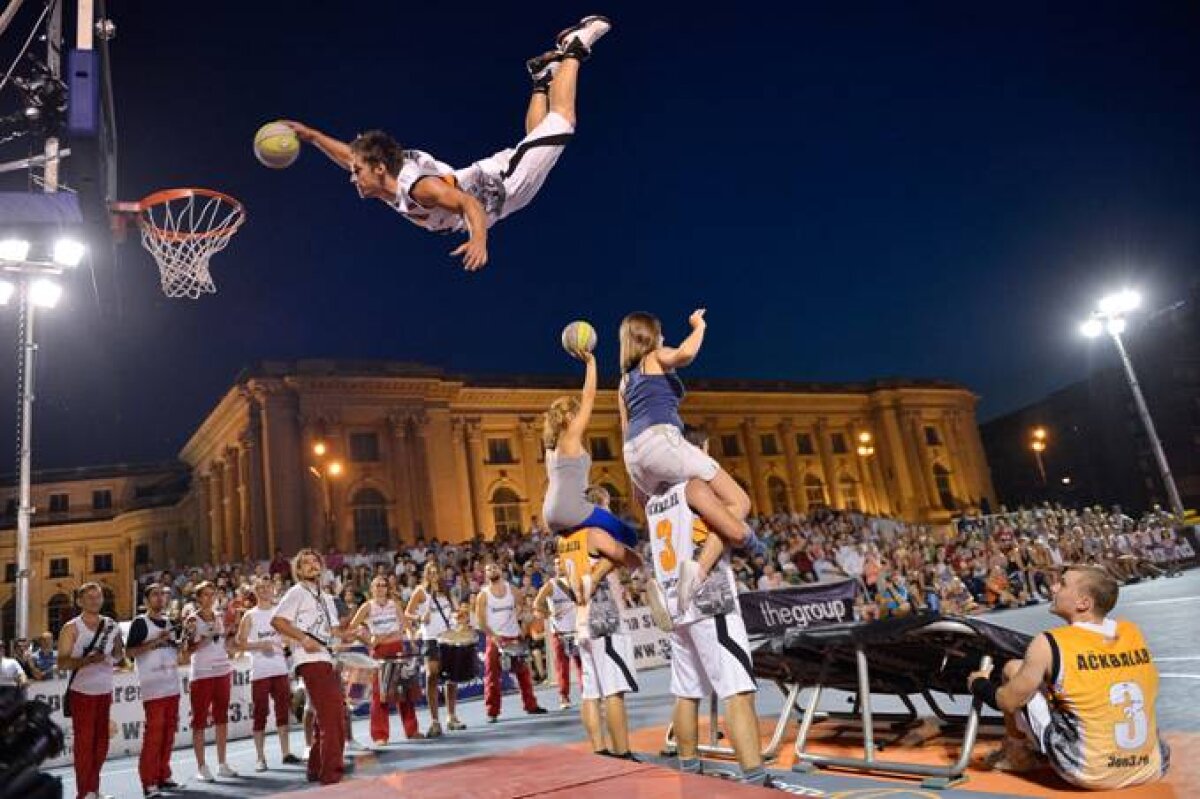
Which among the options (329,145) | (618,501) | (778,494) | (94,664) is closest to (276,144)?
(329,145)

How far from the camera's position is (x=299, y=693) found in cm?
902

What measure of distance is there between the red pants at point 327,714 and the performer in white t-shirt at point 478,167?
4095 millimetres

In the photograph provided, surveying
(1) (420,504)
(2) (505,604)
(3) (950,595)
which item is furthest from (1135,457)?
(2) (505,604)

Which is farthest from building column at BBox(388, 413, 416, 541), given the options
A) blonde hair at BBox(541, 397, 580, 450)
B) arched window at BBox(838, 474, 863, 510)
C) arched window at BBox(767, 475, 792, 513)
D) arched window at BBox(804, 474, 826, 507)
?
blonde hair at BBox(541, 397, 580, 450)

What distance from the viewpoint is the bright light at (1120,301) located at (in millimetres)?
21453

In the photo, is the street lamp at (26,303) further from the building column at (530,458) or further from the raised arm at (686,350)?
the building column at (530,458)

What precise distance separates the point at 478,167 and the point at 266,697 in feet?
22.2

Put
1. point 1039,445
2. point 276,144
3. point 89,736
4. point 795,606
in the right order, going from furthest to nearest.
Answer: point 1039,445 → point 795,606 → point 89,736 → point 276,144

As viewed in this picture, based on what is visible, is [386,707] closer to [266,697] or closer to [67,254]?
[266,697]

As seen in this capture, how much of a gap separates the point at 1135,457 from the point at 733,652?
51.0 metres

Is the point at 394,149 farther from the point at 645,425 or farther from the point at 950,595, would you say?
the point at 950,595

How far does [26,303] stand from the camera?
13.7 metres

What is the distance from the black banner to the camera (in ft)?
34.7

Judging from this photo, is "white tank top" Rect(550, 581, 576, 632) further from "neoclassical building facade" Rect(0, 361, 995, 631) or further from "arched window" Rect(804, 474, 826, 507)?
"arched window" Rect(804, 474, 826, 507)
